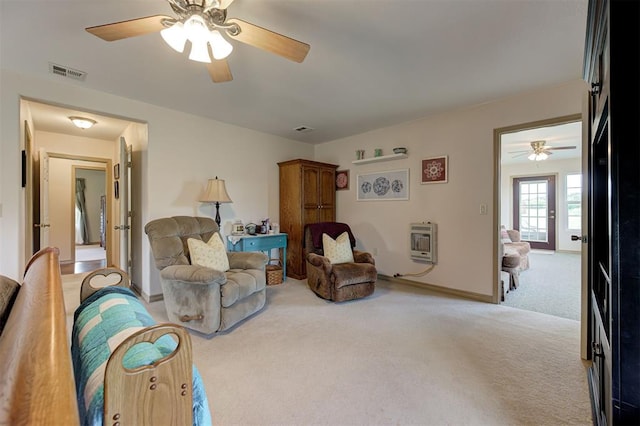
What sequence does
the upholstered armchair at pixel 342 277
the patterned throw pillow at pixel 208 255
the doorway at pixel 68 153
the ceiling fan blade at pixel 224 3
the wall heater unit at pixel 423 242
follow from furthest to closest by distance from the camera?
the wall heater unit at pixel 423 242
the doorway at pixel 68 153
the upholstered armchair at pixel 342 277
the patterned throw pillow at pixel 208 255
the ceiling fan blade at pixel 224 3

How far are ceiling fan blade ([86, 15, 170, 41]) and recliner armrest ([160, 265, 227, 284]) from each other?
1.74m

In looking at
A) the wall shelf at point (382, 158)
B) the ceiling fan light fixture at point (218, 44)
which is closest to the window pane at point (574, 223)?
the wall shelf at point (382, 158)

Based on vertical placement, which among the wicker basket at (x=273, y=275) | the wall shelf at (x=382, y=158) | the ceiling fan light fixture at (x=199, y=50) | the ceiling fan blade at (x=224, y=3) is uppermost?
the ceiling fan blade at (x=224, y=3)

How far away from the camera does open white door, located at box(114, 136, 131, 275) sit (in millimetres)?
3486

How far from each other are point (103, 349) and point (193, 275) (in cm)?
162

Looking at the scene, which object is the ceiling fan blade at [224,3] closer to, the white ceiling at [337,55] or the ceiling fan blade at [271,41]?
the ceiling fan blade at [271,41]

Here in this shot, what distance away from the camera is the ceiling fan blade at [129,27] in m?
1.51

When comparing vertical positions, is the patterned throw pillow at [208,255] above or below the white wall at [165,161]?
below

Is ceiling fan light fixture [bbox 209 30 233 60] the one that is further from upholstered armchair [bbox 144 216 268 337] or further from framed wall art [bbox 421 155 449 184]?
framed wall art [bbox 421 155 449 184]

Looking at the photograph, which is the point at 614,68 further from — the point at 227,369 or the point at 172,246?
the point at 172,246

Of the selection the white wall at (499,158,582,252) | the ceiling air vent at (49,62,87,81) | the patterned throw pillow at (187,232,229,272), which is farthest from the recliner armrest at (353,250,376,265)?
the white wall at (499,158,582,252)

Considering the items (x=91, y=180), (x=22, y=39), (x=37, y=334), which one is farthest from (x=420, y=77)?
(x=91, y=180)

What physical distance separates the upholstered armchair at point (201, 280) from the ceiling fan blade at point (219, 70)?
61.7 inches

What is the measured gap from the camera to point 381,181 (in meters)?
4.45
